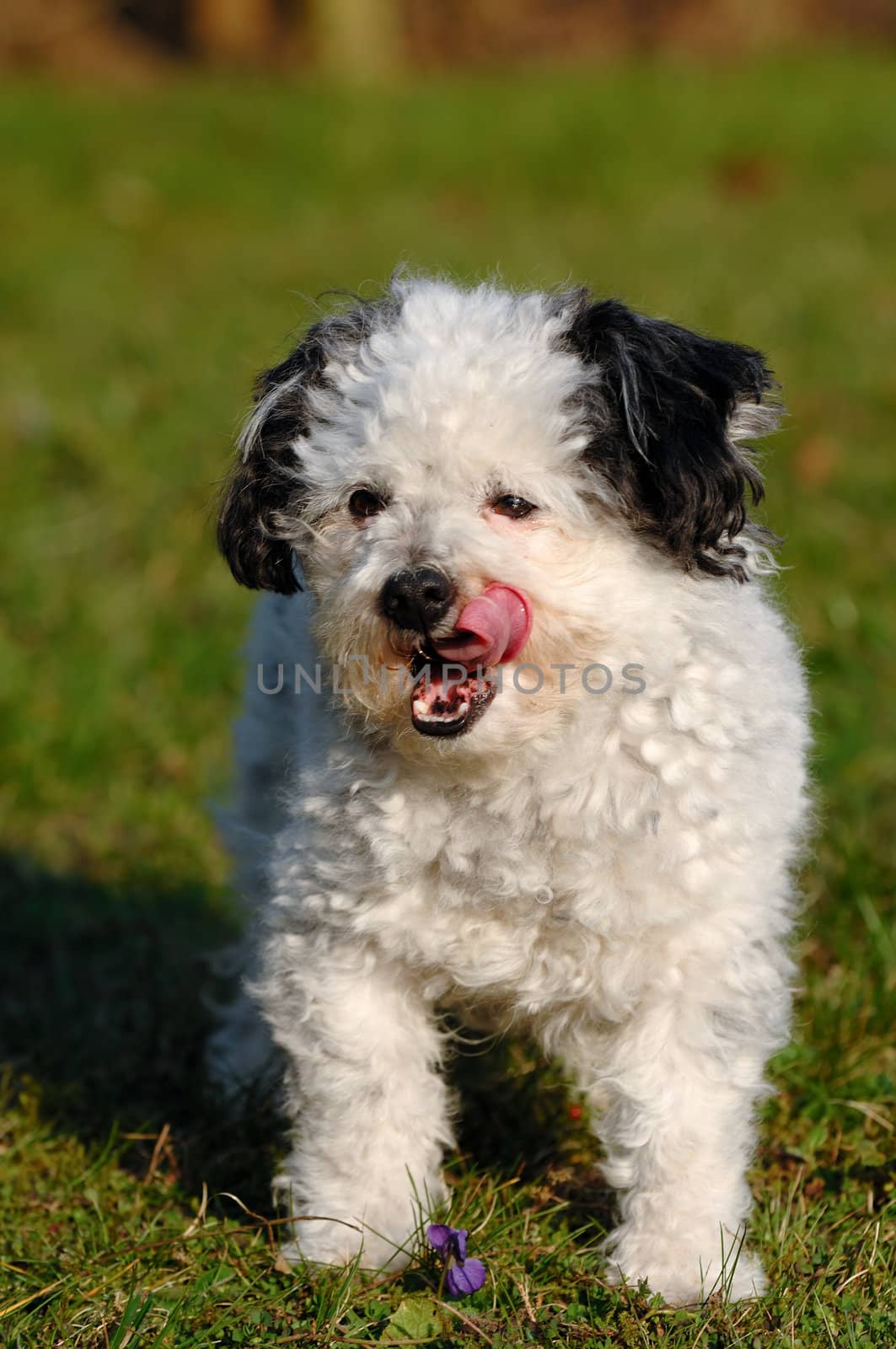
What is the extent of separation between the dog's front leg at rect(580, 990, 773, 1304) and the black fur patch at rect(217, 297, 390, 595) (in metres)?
1.10

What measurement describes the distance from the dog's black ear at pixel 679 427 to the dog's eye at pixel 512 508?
5.6 inches

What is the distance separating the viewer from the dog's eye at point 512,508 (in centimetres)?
268

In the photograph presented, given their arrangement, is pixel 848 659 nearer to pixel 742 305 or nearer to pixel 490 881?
pixel 490 881

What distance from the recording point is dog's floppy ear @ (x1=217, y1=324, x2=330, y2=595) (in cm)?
292

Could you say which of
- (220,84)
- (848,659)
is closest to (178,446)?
(848,659)

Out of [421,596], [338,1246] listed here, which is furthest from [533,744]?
[338,1246]

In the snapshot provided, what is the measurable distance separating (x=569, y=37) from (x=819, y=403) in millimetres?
14496

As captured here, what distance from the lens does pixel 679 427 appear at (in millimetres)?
2621

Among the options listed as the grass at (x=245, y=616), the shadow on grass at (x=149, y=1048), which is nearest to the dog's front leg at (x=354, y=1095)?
the grass at (x=245, y=616)

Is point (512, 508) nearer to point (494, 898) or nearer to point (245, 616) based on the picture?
point (494, 898)

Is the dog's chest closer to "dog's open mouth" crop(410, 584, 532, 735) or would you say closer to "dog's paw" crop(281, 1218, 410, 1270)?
"dog's open mouth" crop(410, 584, 532, 735)

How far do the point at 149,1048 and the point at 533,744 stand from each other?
5.66 feet

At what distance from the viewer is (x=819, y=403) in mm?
7141

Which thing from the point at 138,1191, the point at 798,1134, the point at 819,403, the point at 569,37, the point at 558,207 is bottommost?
the point at 138,1191
